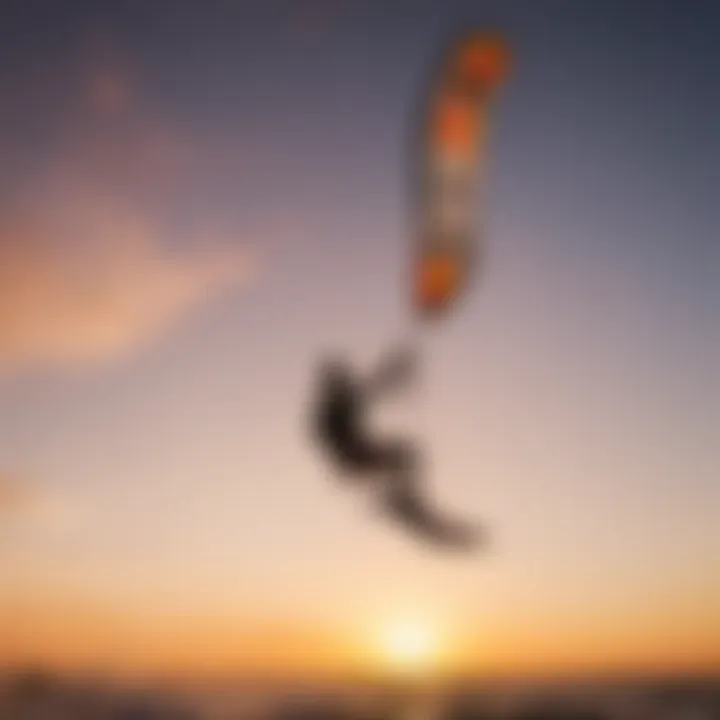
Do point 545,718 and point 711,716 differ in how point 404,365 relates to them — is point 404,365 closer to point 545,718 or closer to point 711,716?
point 711,716

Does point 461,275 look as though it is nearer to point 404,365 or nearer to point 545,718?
point 404,365

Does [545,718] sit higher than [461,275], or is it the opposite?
[461,275]

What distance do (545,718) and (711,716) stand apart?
8.45ft

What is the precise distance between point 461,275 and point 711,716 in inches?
154

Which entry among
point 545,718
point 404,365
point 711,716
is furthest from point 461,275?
point 545,718

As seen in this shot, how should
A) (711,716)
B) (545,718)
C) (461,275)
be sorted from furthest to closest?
(545,718) → (711,716) → (461,275)

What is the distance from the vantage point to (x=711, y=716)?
7.59 meters

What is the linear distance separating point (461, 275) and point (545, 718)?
539 cm

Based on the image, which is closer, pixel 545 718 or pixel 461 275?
pixel 461 275

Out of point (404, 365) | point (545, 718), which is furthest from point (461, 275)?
point (545, 718)

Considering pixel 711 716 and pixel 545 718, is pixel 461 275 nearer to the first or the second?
pixel 711 716

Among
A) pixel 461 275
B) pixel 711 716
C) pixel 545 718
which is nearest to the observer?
pixel 461 275

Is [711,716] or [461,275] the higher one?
[461,275]

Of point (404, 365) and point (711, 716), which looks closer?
point (404, 365)
